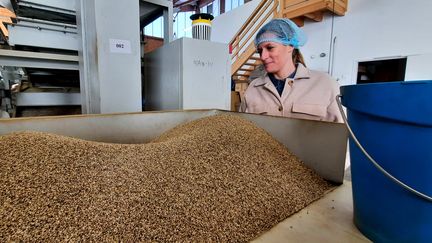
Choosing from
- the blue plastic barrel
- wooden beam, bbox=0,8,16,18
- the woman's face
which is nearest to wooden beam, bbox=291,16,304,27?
the woman's face

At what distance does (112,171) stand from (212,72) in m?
1.30

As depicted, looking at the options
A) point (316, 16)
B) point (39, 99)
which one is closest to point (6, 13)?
point (39, 99)

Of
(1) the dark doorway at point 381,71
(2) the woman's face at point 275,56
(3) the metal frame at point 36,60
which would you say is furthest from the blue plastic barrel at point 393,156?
(1) the dark doorway at point 381,71

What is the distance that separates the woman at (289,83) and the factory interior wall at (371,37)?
3.02m

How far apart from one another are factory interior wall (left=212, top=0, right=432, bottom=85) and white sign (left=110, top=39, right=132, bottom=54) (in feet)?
13.2

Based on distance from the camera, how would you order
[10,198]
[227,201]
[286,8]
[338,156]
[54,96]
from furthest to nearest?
[286,8]
[54,96]
[338,156]
[227,201]
[10,198]

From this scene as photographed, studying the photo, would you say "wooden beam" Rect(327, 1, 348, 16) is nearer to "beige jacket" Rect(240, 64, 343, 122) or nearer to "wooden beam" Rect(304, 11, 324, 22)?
"wooden beam" Rect(304, 11, 324, 22)

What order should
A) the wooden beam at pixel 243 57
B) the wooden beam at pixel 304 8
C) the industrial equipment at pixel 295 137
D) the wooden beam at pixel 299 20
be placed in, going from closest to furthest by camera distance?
the industrial equipment at pixel 295 137
the wooden beam at pixel 304 8
the wooden beam at pixel 299 20
the wooden beam at pixel 243 57

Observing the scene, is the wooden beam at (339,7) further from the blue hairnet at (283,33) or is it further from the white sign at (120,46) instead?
the white sign at (120,46)

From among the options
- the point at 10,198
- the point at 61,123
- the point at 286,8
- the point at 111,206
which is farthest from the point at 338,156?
the point at 286,8

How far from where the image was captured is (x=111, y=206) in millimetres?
412

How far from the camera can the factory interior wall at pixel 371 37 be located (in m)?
3.29

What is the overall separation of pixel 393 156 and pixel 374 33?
4401mm

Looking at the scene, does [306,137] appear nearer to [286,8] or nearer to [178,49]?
[178,49]
